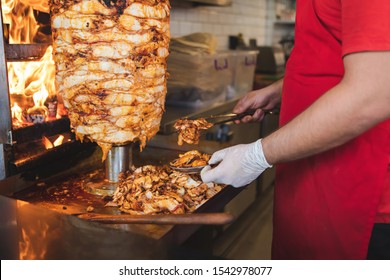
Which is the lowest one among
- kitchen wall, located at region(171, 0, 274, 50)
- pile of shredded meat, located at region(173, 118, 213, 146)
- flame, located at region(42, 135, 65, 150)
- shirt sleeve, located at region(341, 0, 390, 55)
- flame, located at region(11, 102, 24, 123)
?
flame, located at region(42, 135, 65, 150)

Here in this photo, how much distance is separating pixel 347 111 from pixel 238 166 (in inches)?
13.8

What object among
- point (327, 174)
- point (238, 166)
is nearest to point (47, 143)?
point (238, 166)

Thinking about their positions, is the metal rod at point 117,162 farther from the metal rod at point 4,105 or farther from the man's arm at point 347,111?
the man's arm at point 347,111

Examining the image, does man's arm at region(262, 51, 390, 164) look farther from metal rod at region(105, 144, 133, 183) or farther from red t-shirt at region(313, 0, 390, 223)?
metal rod at region(105, 144, 133, 183)

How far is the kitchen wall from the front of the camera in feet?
10.3

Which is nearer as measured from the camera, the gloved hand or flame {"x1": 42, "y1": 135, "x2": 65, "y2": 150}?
the gloved hand

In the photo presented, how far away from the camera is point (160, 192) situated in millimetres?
1156

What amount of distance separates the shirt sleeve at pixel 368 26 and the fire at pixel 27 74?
0.96 m

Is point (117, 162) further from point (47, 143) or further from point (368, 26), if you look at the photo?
point (368, 26)

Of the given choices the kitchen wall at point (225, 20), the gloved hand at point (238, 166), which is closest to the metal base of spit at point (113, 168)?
the gloved hand at point (238, 166)

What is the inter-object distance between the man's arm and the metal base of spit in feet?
1.74

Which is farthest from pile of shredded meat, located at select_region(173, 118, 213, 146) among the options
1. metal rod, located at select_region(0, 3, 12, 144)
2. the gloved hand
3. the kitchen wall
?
the kitchen wall

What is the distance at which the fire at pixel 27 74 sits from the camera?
1299 mm
